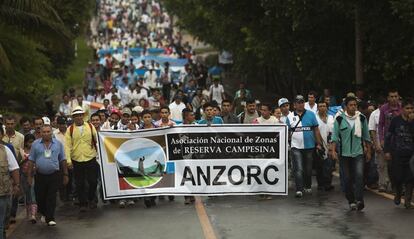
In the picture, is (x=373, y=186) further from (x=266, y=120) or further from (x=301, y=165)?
(x=266, y=120)

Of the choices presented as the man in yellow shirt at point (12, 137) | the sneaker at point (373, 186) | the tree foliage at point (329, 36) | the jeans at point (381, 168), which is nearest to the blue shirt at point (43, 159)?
the man in yellow shirt at point (12, 137)

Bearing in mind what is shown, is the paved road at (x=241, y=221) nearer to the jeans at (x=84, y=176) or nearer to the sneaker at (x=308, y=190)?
the jeans at (x=84, y=176)

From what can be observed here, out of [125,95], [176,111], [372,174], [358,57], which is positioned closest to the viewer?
[372,174]

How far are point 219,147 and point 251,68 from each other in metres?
24.4

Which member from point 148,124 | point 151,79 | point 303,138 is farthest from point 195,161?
point 151,79

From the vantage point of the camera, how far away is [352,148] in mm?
14664

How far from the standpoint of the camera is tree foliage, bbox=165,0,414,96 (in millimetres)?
25191

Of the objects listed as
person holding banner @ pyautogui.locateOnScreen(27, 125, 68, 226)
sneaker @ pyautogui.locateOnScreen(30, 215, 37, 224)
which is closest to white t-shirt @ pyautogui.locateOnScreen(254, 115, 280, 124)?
person holding banner @ pyautogui.locateOnScreen(27, 125, 68, 226)

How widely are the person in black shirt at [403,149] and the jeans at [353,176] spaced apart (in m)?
0.56

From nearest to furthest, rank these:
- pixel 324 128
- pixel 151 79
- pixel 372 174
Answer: pixel 372 174 < pixel 324 128 < pixel 151 79

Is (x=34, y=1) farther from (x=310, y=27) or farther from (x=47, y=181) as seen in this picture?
(x=310, y=27)

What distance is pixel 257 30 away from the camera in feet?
101

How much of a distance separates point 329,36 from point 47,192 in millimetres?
16893

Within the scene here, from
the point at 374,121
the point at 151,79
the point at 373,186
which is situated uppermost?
the point at 151,79
